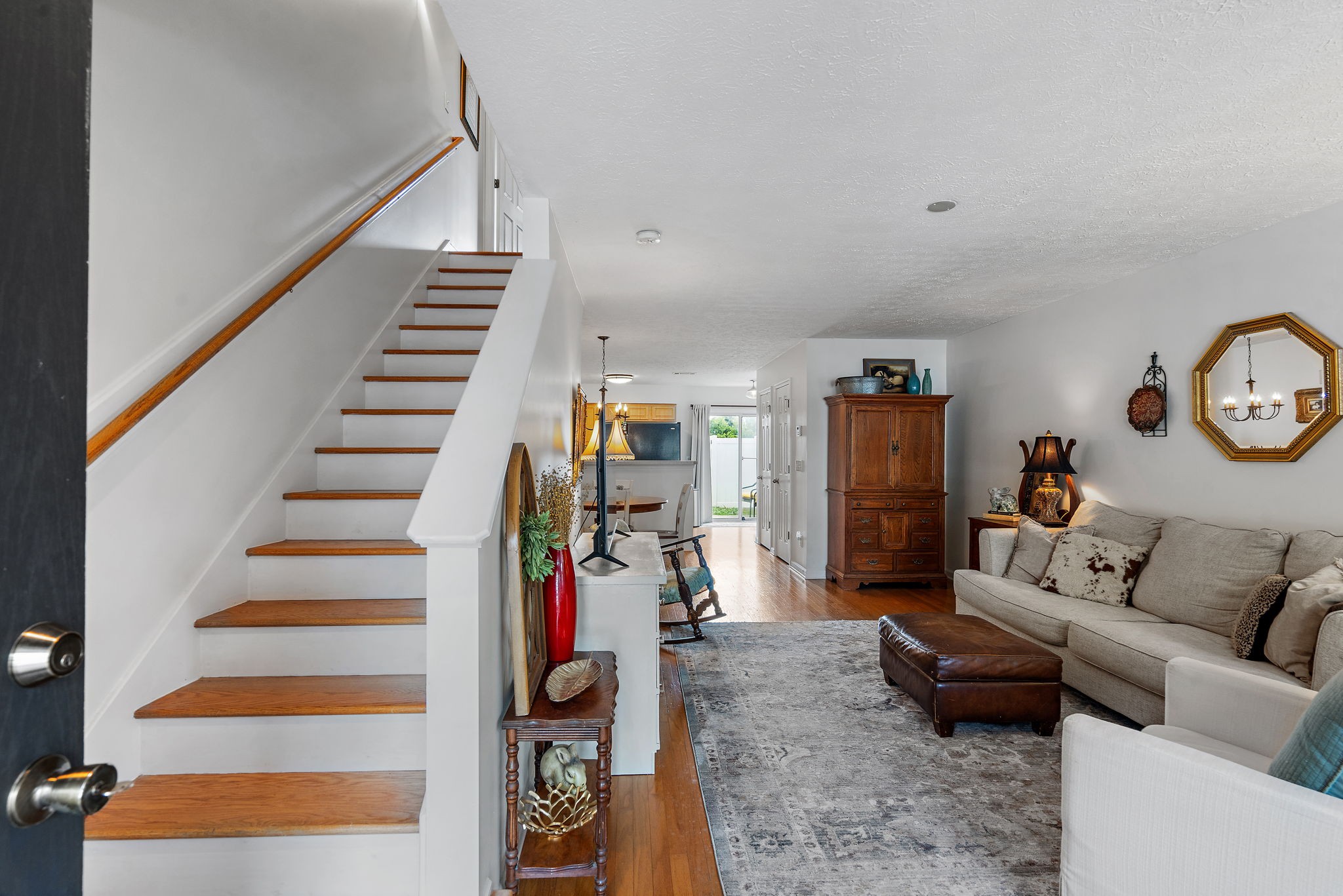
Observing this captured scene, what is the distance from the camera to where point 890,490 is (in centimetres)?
613

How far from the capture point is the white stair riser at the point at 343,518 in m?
2.36

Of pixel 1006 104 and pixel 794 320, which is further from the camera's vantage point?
pixel 794 320

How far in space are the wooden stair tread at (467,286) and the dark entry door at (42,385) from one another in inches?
123

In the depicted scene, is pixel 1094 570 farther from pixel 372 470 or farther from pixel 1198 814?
pixel 372 470

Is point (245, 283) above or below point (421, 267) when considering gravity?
below

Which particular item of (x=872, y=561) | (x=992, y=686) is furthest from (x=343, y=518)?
(x=872, y=561)

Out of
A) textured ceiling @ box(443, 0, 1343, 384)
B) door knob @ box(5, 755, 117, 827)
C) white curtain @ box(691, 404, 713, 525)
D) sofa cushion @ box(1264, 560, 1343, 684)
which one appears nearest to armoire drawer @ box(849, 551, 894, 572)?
textured ceiling @ box(443, 0, 1343, 384)

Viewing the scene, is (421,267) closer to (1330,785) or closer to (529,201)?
(529,201)

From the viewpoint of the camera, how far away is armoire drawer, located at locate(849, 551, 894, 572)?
6.09m

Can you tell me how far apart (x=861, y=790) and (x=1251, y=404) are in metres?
2.90

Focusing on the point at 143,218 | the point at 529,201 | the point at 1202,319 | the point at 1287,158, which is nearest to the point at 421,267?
the point at 529,201

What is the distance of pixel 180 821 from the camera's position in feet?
4.76

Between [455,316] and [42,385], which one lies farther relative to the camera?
[455,316]

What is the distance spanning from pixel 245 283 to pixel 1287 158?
3.78m
